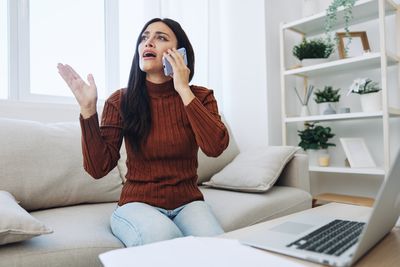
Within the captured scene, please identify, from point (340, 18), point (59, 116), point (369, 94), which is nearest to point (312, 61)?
point (340, 18)

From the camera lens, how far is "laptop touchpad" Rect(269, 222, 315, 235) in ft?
2.14

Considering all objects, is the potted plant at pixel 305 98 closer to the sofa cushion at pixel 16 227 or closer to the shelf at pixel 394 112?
the shelf at pixel 394 112

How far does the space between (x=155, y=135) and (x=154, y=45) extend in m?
0.33

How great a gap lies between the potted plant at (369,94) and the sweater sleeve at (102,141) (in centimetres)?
159

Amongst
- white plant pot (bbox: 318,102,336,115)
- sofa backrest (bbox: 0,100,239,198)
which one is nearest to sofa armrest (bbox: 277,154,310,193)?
sofa backrest (bbox: 0,100,239,198)

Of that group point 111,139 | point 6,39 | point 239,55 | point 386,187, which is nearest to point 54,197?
point 111,139

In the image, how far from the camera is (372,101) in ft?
6.64

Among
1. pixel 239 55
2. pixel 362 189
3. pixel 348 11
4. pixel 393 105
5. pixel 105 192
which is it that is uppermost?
pixel 348 11

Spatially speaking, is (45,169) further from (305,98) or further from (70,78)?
(305,98)

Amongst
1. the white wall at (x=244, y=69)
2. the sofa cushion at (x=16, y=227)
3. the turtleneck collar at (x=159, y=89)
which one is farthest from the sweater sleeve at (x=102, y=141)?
the white wall at (x=244, y=69)

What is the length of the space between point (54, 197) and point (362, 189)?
6.75 ft

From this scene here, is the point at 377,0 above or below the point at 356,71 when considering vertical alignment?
above

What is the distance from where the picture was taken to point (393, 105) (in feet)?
7.20

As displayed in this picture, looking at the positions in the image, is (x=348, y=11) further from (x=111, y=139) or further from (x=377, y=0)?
(x=111, y=139)
